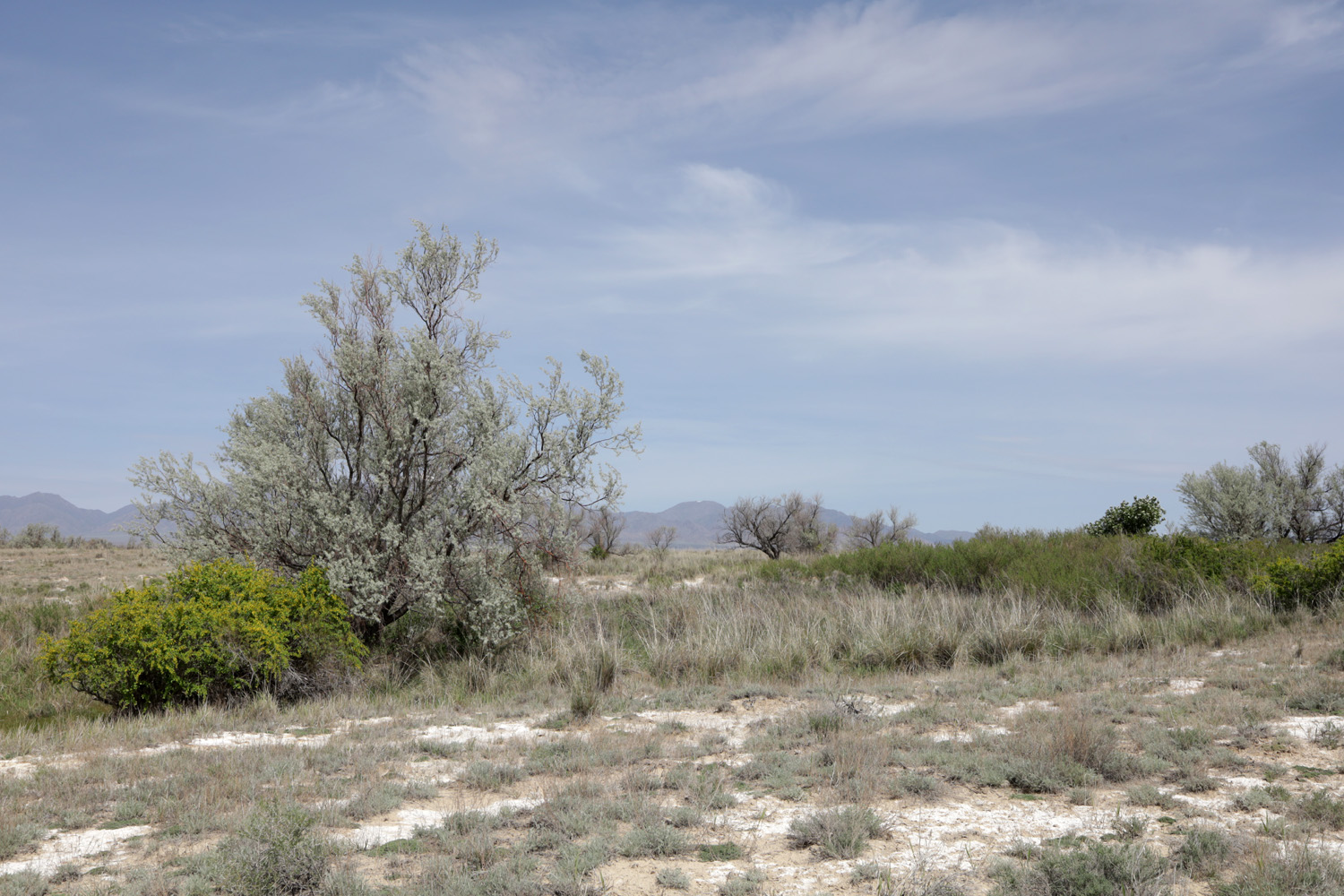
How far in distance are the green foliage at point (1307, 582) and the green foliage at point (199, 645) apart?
13664mm

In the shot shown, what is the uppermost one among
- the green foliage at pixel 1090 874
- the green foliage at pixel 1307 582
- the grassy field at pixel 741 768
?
the green foliage at pixel 1307 582

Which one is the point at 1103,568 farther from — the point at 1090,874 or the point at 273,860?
the point at 273,860

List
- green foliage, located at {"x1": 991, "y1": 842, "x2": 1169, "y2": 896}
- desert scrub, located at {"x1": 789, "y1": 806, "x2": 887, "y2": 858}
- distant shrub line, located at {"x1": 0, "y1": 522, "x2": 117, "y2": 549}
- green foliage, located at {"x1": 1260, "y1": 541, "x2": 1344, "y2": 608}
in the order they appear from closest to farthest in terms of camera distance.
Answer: green foliage, located at {"x1": 991, "y1": 842, "x2": 1169, "y2": 896} < desert scrub, located at {"x1": 789, "y1": 806, "x2": 887, "y2": 858} < green foliage, located at {"x1": 1260, "y1": 541, "x2": 1344, "y2": 608} < distant shrub line, located at {"x1": 0, "y1": 522, "x2": 117, "y2": 549}

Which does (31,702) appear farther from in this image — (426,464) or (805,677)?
(805,677)

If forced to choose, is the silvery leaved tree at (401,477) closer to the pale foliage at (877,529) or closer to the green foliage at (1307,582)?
the green foliage at (1307,582)

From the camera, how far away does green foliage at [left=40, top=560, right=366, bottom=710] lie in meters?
8.77

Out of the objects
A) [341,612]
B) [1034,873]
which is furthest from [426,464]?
[1034,873]

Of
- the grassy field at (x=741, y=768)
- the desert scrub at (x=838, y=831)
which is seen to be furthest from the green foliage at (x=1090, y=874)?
the desert scrub at (x=838, y=831)

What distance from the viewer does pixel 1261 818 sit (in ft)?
15.6

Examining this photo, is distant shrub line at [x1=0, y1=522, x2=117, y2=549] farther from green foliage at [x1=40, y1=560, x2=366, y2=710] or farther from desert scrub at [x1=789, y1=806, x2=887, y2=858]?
desert scrub at [x1=789, y1=806, x2=887, y2=858]

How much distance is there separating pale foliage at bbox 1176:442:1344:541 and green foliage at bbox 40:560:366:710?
29.7 metres

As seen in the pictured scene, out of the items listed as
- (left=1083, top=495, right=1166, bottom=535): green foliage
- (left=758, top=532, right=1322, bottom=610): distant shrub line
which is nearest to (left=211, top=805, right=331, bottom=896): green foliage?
(left=758, top=532, right=1322, bottom=610): distant shrub line

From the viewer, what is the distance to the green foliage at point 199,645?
8773 millimetres

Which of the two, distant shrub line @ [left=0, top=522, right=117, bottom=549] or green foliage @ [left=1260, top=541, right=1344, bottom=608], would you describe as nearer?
green foliage @ [left=1260, top=541, right=1344, bottom=608]
